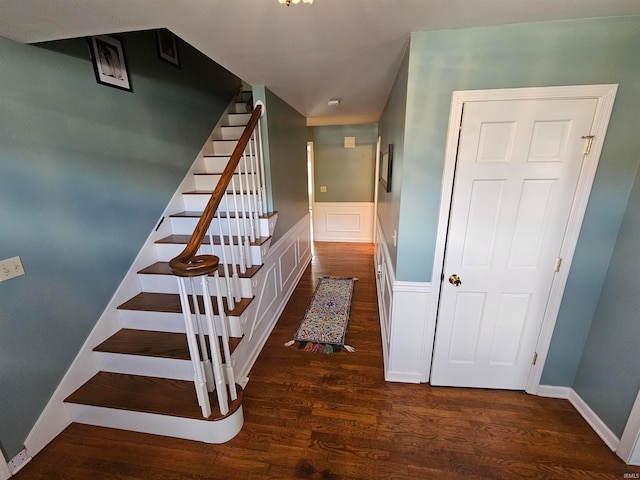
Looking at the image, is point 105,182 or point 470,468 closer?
point 470,468

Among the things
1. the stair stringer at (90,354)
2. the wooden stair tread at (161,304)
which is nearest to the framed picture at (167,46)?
the stair stringer at (90,354)

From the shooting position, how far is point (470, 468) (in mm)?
1395

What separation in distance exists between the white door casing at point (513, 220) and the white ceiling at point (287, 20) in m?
0.34

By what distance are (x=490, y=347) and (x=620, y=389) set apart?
0.62 meters

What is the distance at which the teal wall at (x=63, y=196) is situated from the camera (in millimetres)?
1343

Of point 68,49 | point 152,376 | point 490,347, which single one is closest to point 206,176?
point 68,49

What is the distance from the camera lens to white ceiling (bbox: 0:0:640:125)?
112 cm

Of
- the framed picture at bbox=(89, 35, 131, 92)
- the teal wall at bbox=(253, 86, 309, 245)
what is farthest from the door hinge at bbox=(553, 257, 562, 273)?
the framed picture at bbox=(89, 35, 131, 92)

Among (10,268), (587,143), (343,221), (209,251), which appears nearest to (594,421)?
(587,143)

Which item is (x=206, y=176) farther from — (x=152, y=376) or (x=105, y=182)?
(x=152, y=376)

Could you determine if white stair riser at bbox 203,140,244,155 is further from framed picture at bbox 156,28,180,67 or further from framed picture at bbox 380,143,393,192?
framed picture at bbox 380,143,393,192

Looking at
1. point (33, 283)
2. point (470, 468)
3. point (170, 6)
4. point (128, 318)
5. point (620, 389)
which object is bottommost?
point (470, 468)

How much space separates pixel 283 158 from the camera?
9.52 feet

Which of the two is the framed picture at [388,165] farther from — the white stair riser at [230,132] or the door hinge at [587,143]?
the white stair riser at [230,132]
